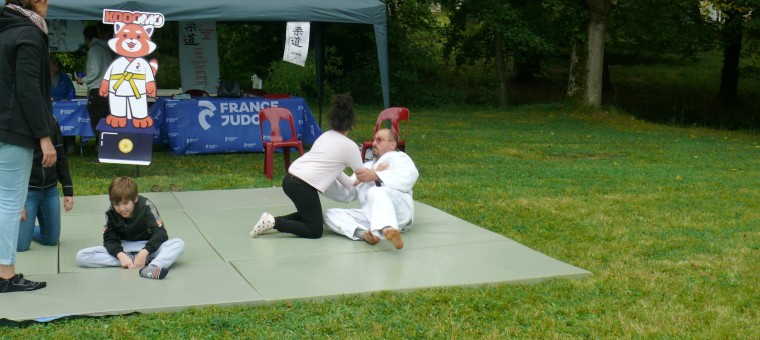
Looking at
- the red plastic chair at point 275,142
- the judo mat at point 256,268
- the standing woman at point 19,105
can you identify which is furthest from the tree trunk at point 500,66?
the standing woman at point 19,105

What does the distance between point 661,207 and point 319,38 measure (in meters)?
8.43

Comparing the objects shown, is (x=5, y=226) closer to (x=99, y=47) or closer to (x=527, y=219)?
(x=527, y=219)

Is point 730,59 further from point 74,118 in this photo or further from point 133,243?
point 133,243

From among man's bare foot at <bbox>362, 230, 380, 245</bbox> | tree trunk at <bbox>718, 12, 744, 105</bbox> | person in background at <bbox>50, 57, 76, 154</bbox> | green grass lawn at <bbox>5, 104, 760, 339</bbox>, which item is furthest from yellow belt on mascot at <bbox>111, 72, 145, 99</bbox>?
tree trunk at <bbox>718, 12, 744, 105</bbox>

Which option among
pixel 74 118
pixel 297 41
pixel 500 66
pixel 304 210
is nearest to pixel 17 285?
pixel 304 210

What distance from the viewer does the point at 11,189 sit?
5.34 meters

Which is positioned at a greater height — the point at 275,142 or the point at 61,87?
the point at 61,87

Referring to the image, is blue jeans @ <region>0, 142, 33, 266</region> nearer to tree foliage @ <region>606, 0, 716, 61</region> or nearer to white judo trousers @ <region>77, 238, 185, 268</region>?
white judo trousers @ <region>77, 238, 185, 268</region>

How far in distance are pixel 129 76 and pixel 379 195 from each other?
4610mm

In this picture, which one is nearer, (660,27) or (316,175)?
(316,175)

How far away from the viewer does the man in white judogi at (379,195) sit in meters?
7.16

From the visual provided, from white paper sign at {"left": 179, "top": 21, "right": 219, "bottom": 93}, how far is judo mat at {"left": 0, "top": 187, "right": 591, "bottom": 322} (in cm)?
851

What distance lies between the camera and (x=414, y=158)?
13.6m

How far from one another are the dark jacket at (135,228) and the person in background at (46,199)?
425 mm
